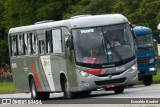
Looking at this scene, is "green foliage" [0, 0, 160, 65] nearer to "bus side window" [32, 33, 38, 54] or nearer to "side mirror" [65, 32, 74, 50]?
"bus side window" [32, 33, 38, 54]

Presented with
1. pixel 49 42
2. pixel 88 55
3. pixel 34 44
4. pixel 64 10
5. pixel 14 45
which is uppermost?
pixel 49 42

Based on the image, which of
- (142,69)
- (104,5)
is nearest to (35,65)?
(142,69)

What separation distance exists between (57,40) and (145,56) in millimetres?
8612

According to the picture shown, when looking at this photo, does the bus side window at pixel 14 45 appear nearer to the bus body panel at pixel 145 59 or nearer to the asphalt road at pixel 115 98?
the asphalt road at pixel 115 98

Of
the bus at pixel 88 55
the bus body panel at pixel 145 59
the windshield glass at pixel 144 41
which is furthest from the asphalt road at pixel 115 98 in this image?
the windshield glass at pixel 144 41

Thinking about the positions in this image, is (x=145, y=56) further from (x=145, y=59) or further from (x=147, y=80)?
(x=147, y=80)

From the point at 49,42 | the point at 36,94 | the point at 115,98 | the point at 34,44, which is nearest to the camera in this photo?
the point at 115,98

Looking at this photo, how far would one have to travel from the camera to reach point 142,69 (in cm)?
3631

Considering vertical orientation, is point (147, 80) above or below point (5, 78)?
above

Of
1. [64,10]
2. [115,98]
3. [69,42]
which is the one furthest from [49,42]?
[64,10]

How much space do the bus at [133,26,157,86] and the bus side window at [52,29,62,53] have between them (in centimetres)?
797

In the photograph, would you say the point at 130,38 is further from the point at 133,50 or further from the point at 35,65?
the point at 35,65

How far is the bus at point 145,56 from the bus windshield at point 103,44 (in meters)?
8.45

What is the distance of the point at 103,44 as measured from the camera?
27.2 metres
